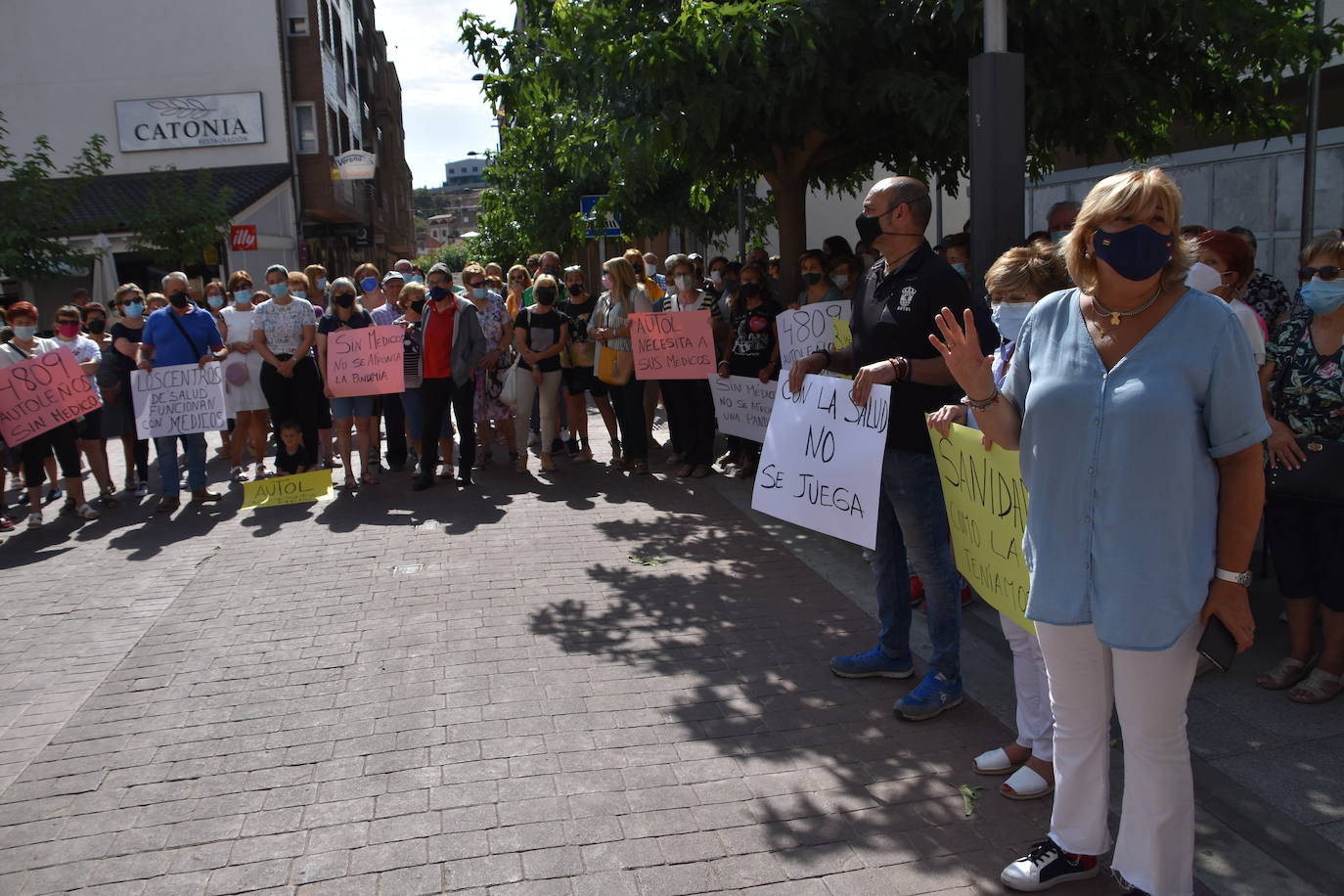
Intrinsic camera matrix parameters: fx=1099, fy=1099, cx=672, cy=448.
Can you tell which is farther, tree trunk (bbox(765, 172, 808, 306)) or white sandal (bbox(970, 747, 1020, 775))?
tree trunk (bbox(765, 172, 808, 306))

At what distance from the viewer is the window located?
32.9m

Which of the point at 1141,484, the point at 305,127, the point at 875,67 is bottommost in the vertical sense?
the point at 1141,484

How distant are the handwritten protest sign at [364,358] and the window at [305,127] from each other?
2543 cm

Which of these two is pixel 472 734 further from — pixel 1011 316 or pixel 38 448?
pixel 38 448

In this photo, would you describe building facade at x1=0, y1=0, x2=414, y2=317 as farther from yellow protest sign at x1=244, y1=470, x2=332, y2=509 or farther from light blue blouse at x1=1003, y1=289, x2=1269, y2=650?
light blue blouse at x1=1003, y1=289, x2=1269, y2=650

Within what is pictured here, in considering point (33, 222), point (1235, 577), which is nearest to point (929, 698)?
point (1235, 577)

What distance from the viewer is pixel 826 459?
16.3ft

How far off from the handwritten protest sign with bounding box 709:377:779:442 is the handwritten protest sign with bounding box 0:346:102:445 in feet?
18.0

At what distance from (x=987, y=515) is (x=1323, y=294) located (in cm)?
176

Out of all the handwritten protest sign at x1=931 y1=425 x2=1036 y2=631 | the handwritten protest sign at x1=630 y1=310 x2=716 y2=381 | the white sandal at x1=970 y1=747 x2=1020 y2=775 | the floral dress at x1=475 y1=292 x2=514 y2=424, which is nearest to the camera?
the handwritten protest sign at x1=931 y1=425 x2=1036 y2=631

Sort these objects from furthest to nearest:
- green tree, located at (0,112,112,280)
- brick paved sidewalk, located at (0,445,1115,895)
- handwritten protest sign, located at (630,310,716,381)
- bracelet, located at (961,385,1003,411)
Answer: green tree, located at (0,112,112,280) → handwritten protest sign, located at (630,310,716,381) → brick paved sidewalk, located at (0,445,1115,895) → bracelet, located at (961,385,1003,411)

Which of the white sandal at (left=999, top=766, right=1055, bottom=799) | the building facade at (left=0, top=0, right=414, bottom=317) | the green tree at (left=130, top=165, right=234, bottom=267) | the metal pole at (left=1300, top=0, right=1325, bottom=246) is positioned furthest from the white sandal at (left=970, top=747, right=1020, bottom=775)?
the building facade at (left=0, top=0, right=414, bottom=317)

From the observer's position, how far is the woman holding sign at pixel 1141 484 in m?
2.75

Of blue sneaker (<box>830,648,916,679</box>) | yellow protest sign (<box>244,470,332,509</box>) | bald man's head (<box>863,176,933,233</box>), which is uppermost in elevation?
bald man's head (<box>863,176,933,233</box>)
